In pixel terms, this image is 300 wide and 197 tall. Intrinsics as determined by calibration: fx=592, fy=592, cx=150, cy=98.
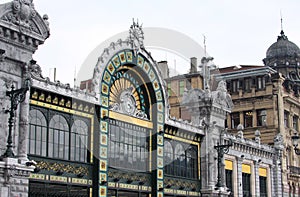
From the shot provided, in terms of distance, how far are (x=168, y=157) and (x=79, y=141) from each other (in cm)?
961

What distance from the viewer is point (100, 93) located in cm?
3797

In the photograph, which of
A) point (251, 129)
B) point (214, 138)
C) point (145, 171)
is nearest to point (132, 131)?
point (145, 171)

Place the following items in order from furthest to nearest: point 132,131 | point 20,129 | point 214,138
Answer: point 214,138 → point 132,131 → point 20,129

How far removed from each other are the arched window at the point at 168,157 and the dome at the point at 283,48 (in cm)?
4588

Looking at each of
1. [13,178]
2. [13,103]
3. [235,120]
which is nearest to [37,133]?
[13,178]

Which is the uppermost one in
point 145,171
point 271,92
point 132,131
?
point 271,92

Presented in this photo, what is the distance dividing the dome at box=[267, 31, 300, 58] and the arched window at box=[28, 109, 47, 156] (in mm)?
57982

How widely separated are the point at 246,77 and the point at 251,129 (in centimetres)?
667

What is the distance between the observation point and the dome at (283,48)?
8550cm

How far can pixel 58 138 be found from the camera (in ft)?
115

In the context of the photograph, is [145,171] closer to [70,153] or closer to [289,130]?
[70,153]

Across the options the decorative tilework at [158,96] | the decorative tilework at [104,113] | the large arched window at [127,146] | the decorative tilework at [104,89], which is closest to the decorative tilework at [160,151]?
the large arched window at [127,146]

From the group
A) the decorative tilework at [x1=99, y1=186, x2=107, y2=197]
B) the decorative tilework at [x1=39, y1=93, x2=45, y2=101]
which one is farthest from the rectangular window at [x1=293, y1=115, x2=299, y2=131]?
the decorative tilework at [x1=39, y1=93, x2=45, y2=101]

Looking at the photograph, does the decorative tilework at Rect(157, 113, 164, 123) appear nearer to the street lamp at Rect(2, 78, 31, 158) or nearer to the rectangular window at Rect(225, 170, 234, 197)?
the rectangular window at Rect(225, 170, 234, 197)
